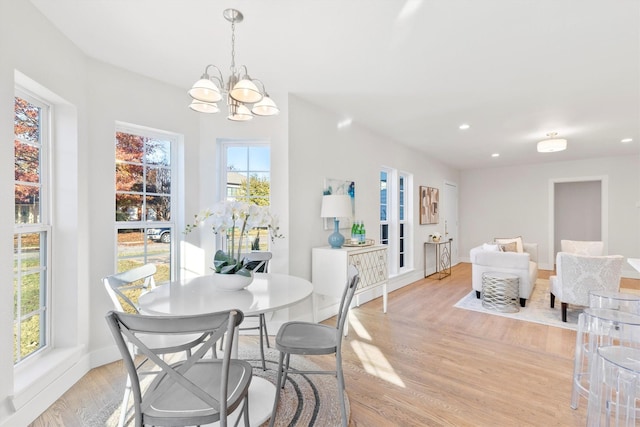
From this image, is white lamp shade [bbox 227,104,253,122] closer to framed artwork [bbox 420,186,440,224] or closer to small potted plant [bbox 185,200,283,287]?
small potted plant [bbox 185,200,283,287]

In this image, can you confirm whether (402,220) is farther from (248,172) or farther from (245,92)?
(245,92)

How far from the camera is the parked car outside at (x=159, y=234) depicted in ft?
9.35

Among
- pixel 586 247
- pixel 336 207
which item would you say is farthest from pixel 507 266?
pixel 336 207

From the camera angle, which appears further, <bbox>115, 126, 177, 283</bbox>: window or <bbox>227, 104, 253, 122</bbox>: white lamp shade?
<bbox>115, 126, 177, 283</bbox>: window

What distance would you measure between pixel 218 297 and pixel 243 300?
17 cm

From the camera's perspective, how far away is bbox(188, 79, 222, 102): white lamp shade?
1.66 metres

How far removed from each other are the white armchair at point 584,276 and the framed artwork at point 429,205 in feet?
8.61

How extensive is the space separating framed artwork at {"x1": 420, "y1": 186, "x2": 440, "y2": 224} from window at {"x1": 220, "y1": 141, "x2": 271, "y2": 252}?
360 centimetres

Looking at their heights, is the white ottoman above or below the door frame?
below

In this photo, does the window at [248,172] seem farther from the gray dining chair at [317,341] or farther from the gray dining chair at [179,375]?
the gray dining chair at [179,375]

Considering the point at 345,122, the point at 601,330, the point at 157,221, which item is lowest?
the point at 601,330

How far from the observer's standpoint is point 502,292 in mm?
3896

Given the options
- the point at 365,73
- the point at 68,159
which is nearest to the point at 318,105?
the point at 365,73

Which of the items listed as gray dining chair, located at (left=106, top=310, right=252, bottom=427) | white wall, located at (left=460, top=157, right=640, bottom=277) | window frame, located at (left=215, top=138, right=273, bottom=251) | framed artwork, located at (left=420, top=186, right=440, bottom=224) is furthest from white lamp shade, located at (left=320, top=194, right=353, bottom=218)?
white wall, located at (left=460, top=157, right=640, bottom=277)
